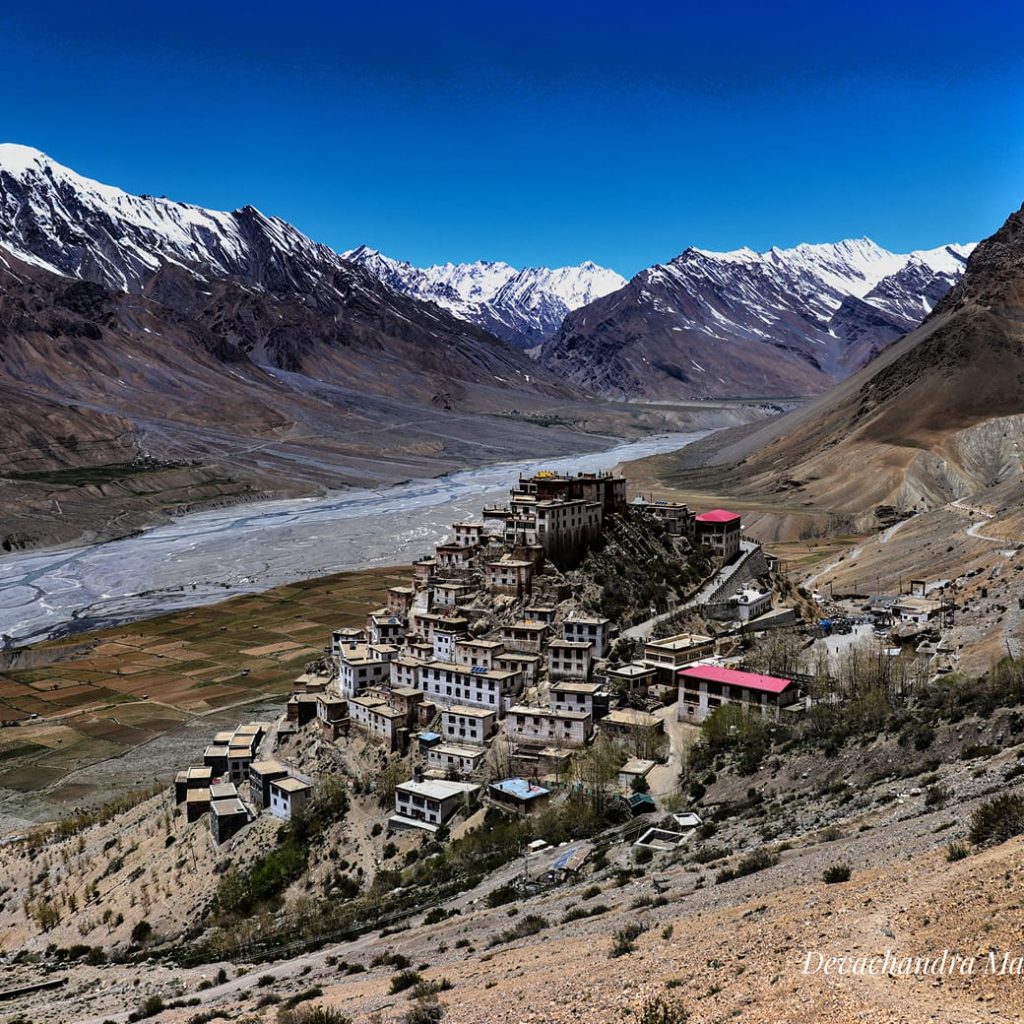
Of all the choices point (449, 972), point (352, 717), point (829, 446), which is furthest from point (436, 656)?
point (829, 446)

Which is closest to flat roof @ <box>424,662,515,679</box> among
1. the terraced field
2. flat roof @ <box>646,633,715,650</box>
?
flat roof @ <box>646,633,715,650</box>

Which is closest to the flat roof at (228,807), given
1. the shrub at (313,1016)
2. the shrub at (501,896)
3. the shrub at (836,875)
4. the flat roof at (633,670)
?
the shrub at (501,896)

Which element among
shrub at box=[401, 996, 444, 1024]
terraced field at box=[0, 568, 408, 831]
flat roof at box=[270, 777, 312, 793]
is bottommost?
terraced field at box=[0, 568, 408, 831]

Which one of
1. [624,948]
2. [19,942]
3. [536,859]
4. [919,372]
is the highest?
[919,372]

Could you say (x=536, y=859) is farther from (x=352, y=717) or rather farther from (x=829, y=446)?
(x=829, y=446)

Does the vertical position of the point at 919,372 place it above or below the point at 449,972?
above

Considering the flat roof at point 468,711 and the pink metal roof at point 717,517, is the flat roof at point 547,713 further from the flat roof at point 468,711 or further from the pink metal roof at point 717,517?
the pink metal roof at point 717,517

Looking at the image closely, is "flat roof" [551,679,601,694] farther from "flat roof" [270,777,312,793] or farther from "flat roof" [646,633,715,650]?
"flat roof" [270,777,312,793]

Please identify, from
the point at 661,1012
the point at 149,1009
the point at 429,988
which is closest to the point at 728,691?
the point at 429,988
